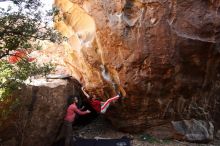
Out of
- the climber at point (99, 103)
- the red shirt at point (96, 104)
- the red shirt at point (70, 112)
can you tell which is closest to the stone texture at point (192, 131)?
the climber at point (99, 103)

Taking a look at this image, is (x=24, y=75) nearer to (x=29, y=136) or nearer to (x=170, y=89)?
(x=29, y=136)

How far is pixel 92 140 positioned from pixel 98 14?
12.6 ft

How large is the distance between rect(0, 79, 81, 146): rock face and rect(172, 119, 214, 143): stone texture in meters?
3.80

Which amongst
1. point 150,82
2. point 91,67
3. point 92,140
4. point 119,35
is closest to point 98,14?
point 119,35

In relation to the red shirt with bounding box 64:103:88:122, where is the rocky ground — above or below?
below

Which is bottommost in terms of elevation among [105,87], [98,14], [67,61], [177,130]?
[177,130]

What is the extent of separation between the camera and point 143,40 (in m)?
10.6

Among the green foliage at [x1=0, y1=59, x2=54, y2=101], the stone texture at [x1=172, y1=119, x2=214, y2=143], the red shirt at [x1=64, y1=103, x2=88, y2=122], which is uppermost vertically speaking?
the green foliage at [x1=0, y1=59, x2=54, y2=101]

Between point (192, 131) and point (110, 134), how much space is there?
8.86 ft

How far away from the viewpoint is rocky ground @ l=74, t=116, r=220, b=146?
11.8 metres

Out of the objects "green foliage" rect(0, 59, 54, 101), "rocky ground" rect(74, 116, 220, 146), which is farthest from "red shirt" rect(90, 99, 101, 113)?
"green foliage" rect(0, 59, 54, 101)

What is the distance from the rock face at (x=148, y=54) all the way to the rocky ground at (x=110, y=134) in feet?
0.97

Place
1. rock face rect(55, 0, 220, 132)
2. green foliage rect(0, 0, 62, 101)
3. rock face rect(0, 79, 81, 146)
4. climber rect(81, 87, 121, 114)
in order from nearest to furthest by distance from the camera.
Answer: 1. green foliage rect(0, 0, 62, 101)
2. rock face rect(0, 79, 81, 146)
3. rock face rect(55, 0, 220, 132)
4. climber rect(81, 87, 121, 114)

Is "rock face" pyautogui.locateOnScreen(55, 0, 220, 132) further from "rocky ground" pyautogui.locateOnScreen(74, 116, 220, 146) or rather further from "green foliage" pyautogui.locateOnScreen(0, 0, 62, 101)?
"green foliage" pyautogui.locateOnScreen(0, 0, 62, 101)
